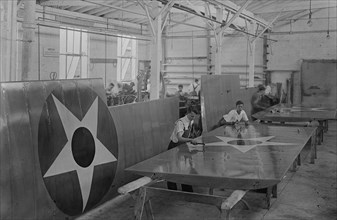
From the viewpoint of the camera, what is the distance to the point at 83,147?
16.9 ft

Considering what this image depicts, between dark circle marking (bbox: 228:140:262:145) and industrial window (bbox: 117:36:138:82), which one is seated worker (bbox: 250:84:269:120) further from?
dark circle marking (bbox: 228:140:262:145)

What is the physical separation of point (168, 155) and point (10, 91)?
2.33 metres

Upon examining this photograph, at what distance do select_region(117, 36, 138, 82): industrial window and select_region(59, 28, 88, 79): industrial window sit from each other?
8.40ft

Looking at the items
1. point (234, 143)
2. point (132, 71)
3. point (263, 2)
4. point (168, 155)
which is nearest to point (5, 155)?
point (168, 155)

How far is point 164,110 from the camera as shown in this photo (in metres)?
8.34

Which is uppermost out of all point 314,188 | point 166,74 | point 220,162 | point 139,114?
point 166,74

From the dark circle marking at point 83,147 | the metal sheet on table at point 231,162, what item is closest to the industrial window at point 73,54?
the metal sheet on table at point 231,162

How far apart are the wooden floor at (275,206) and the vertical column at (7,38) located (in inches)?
85.7

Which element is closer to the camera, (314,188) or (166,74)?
(314,188)

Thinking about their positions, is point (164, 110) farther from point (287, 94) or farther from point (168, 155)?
point (287, 94)

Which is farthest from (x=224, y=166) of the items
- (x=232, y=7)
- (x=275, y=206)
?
(x=232, y=7)

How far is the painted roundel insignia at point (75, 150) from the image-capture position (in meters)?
4.59

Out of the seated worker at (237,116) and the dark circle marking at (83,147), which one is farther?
the seated worker at (237,116)

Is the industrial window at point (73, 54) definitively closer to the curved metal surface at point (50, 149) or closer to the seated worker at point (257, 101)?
the seated worker at point (257, 101)
